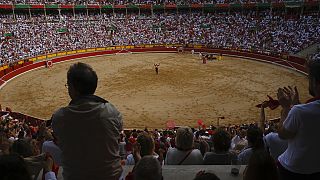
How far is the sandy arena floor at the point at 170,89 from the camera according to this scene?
20.7 meters

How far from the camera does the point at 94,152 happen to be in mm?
3211

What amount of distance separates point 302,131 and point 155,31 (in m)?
45.8

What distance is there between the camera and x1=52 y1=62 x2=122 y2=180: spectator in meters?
3.18

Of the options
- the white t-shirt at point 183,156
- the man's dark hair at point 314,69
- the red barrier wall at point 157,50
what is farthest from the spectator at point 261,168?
the red barrier wall at point 157,50

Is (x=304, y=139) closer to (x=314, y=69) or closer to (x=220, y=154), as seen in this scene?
(x=314, y=69)

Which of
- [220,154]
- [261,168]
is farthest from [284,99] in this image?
[220,154]

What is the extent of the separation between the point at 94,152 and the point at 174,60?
114ft

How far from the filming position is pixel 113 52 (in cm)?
4303

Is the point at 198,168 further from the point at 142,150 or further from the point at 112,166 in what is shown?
the point at 112,166

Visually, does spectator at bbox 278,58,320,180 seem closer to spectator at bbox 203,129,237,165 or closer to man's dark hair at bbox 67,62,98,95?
spectator at bbox 203,129,237,165

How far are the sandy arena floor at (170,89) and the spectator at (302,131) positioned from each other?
15439 mm

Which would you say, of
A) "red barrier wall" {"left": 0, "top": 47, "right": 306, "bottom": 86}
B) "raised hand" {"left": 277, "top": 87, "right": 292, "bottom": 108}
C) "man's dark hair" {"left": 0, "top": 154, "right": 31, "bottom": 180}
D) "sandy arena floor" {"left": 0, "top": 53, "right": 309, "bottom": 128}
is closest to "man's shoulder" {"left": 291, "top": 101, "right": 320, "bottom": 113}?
"raised hand" {"left": 277, "top": 87, "right": 292, "bottom": 108}

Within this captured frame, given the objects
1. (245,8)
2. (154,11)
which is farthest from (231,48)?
(154,11)

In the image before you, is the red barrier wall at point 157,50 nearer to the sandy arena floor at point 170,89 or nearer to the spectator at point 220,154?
the sandy arena floor at point 170,89
